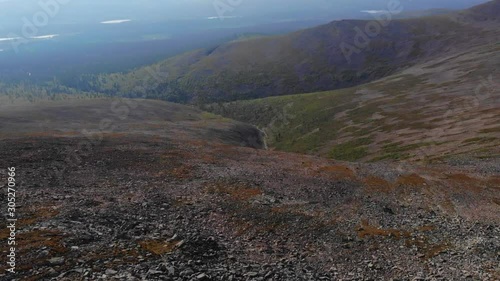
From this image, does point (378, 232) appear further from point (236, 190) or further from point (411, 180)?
point (411, 180)

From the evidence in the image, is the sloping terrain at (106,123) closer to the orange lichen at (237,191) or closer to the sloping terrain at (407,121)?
the orange lichen at (237,191)

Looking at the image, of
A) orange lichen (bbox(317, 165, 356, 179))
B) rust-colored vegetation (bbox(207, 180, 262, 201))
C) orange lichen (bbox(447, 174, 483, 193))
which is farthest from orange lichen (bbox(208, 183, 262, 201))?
orange lichen (bbox(447, 174, 483, 193))


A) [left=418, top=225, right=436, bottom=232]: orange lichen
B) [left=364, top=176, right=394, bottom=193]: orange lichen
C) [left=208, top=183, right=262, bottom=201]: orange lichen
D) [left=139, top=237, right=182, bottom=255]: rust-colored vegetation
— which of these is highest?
[left=139, top=237, right=182, bottom=255]: rust-colored vegetation

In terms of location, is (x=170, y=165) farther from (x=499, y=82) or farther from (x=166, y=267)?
(x=499, y=82)

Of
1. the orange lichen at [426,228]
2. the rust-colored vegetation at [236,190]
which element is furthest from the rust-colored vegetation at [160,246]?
the orange lichen at [426,228]

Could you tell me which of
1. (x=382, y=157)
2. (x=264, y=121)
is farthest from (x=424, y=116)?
(x=264, y=121)

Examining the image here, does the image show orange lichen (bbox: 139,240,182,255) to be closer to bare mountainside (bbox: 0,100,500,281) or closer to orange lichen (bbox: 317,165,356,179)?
bare mountainside (bbox: 0,100,500,281)
